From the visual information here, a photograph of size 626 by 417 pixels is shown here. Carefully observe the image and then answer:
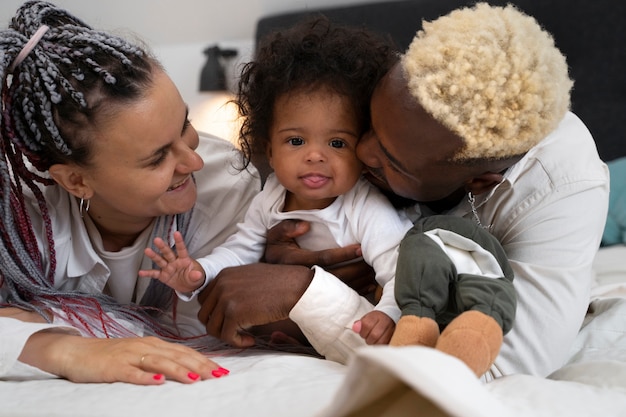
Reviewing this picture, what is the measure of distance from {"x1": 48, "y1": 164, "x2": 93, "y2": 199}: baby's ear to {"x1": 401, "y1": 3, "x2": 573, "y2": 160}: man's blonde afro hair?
670 mm

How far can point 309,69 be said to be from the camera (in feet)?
4.33

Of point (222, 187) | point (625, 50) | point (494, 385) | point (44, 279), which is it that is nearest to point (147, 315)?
point (44, 279)

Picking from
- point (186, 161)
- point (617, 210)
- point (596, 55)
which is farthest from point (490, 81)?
point (596, 55)

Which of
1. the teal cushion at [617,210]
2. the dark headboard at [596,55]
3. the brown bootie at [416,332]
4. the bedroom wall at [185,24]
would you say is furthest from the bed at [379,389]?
the bedroom wall at [185,24]

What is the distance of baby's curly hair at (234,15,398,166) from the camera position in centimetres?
130

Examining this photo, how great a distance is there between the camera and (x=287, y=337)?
4.52 feet

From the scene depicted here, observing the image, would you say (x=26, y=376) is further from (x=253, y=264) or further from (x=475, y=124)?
(x=475, y=124)

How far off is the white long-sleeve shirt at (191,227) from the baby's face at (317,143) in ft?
0.88

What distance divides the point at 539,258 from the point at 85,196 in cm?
86

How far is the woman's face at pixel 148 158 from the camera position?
4.16 feet

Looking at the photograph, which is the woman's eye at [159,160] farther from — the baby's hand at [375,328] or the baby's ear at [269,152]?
the baby's hand at [375,328]

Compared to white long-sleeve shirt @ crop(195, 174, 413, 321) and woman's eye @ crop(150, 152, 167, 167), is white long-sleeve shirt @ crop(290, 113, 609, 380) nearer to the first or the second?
white long-sleeve shirt @ crop(195, 174, 413, 321)

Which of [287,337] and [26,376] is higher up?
[26,376]

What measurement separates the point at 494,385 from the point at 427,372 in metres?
0.40
